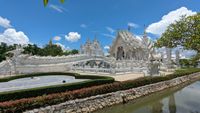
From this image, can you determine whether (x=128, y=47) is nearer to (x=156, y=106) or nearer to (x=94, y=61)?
(x=94, y=61)

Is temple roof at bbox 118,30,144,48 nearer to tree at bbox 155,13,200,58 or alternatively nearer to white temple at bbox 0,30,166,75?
white temple at bbox 0,30,166,75

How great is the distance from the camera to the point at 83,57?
4150cm

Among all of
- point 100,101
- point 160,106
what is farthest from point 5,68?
point 160,106

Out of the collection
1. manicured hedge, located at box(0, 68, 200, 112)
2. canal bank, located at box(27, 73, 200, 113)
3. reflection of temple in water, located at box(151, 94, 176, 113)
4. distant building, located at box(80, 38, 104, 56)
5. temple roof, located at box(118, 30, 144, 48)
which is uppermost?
temple roof, located at box(118, 30, 144, 48)

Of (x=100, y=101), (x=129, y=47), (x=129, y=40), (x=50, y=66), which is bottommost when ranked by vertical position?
(x=100, y=101)

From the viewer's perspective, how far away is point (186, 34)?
12914 mm

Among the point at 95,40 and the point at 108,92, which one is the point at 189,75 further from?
the point at 95,40

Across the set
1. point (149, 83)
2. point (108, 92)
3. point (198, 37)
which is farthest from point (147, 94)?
point (198, 37)

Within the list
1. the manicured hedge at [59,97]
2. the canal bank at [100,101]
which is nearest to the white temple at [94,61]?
the canal bank at [100,101]

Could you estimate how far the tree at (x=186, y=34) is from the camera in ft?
38.7

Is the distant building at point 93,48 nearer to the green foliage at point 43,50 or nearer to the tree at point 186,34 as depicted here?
the green foliage at point 43,50

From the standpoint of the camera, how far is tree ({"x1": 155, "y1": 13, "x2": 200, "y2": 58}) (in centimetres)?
1179

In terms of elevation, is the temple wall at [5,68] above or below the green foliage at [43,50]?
below

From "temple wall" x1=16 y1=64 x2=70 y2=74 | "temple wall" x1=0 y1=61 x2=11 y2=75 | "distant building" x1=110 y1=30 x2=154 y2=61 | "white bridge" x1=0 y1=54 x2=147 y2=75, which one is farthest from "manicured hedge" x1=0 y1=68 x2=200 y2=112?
"distant building" x1=110 y1=30 x2=154 y2=61
